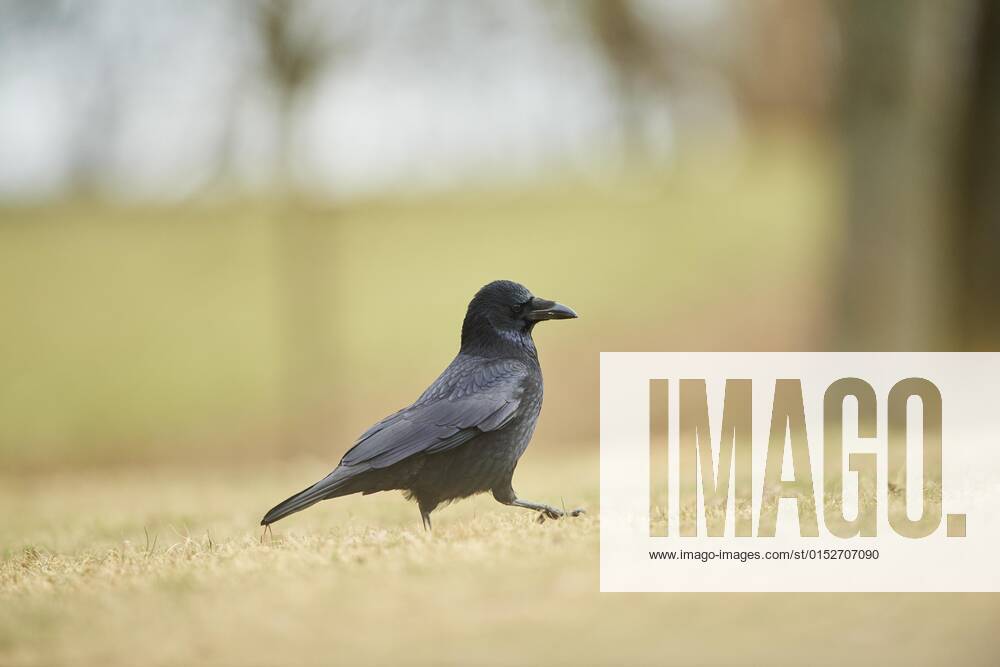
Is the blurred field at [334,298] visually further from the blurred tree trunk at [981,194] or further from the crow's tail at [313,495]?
the crow's tail at [313,495]

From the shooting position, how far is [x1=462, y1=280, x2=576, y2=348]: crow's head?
12.9 feet

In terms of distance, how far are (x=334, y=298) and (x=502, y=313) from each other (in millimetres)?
7745

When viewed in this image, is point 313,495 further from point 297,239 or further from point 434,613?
point 297,239

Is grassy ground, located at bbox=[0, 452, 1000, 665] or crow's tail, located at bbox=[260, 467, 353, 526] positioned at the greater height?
crow's tail, located at bbox=[260, 467, 353, 526]

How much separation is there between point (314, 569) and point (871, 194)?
302 inches

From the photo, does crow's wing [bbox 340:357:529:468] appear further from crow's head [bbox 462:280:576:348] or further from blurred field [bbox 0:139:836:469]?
blurred field [bbox 0:139:836:469]

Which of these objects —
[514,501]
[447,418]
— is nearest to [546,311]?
[447,418]

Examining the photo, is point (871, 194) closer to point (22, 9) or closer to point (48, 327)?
point (22, 9)

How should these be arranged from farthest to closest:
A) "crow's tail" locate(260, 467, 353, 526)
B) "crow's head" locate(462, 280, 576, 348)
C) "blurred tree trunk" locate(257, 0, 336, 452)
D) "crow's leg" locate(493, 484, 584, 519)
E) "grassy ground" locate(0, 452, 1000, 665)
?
1. "blurred tree trunk" locate(257, 0, 336, 452)
2. "crow's head" locate(462, 280, 576, 348)
3. "crow's leg" locate(493, 484, 584, 519)
4. "crow's tail" locate(260, 467, 353, 526)
5. "grassy ground" locate(0, 452, 1000, 665)

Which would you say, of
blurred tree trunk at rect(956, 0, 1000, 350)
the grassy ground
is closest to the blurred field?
blurred tree trunk at rect(956, 0, 1000, 350)

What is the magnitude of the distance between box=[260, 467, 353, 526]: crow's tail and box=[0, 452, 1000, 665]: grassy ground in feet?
0.66

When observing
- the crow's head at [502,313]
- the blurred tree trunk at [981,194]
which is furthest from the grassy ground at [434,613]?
the blurred tree trunk at [981,194]

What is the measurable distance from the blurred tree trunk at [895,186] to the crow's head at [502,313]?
6.22 meters

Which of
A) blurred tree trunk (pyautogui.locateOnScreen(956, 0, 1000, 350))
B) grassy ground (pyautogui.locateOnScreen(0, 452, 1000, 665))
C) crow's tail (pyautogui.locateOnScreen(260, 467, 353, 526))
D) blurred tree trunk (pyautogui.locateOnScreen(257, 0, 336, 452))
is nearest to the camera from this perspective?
grassy ground (pyautogui.locateOnScreen(0, 452, 1000, 665))
